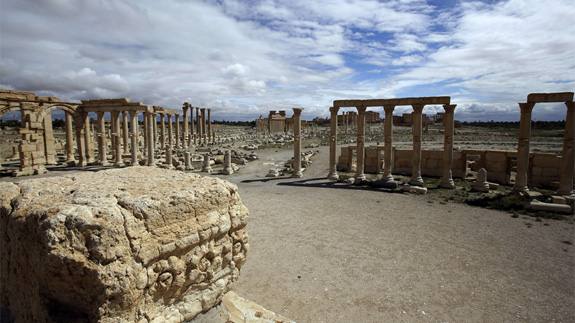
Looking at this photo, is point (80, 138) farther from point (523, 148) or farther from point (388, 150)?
point (523, 148)

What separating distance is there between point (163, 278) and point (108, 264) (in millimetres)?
672

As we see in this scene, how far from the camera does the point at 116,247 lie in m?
2.87

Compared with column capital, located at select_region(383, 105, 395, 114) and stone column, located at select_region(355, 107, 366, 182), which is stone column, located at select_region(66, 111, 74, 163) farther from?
column capital, located at select_region(383, 105, 395, 114)

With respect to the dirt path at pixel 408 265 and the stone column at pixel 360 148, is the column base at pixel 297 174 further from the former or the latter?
the dirt path at pixel 408 265

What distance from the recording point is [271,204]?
45.4ft

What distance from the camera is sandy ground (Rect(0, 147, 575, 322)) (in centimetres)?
634

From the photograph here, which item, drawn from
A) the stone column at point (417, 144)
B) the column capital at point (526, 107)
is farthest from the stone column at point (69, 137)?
the column capital at point (526, 107)

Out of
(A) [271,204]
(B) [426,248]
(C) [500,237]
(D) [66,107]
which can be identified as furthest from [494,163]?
(D) [66,107]

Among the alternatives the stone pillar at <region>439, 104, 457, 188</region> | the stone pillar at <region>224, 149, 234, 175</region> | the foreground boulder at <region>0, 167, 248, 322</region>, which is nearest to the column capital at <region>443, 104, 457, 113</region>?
the stone pillar at <region>439, 104, 457, 188</region>

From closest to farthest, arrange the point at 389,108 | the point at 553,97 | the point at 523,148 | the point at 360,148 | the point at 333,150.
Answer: the point at 553,97 → the point at 523,148 → the point at 389,108 → the point at 360,148 → the point at 333,150

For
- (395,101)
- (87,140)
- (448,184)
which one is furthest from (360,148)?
(87,140)

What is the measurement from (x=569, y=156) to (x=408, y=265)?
12828mm

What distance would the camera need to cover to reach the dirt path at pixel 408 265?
250 inches

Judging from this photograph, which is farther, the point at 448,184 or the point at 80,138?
the point at 80,138
